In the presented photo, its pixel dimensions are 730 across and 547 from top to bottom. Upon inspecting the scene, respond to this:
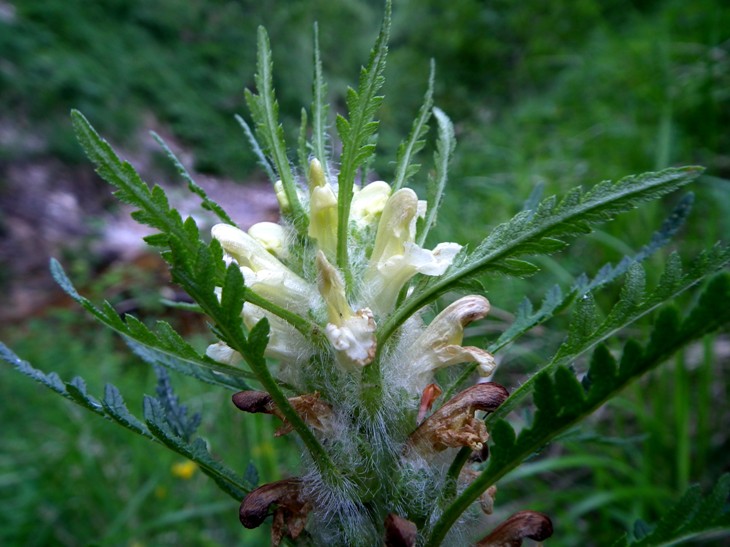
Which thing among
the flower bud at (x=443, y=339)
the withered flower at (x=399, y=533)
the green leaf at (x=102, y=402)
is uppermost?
the flower bud at (x=443, y=339)

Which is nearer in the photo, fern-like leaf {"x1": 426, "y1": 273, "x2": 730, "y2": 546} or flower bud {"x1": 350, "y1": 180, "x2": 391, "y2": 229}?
fern-like leaf {"x1": 426, "y1": 273, "x2": 730, "y2": 546}

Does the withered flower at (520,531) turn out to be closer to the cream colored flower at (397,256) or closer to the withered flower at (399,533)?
the withered flower at (399,533)

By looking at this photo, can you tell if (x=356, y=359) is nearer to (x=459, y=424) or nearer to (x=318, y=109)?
(x=459, y=424)

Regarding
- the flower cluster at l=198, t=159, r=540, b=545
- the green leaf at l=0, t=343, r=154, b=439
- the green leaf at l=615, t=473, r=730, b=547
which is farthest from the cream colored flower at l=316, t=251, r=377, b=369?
the green leaf at l=615, t=473, r=730, b=547

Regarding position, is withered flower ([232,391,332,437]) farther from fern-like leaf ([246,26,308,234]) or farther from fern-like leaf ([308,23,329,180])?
fern-like leaf ([308,23,329,180])

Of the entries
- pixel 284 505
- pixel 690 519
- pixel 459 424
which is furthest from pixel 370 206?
pixel 690 519

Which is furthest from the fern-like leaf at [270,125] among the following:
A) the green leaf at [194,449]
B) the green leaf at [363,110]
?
the green leaf at [194,449]
